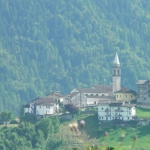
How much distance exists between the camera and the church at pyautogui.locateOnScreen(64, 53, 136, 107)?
4439 inches

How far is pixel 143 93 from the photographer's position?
112 m

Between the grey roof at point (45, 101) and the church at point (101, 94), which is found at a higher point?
the church at point (101, 94)

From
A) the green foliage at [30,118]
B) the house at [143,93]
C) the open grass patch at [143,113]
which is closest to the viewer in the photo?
the open grass patch at [143,113]

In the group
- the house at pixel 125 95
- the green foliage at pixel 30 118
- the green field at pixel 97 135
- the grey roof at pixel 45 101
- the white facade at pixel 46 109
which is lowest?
the green field at pixel 97 135

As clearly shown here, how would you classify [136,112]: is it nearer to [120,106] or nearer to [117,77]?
[120,106]

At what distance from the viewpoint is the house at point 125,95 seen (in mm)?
112125

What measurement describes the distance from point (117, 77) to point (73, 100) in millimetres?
6402

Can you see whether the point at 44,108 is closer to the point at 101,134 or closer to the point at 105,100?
the point at 105,100

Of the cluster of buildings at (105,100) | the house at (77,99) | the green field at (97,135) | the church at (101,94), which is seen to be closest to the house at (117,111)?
the cluster of buildings at (105,100)

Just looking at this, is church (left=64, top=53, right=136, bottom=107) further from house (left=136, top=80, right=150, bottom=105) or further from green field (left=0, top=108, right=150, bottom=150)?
green field (left=0, top=108, right=150, bottom=150)

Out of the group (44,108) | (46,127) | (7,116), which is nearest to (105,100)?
(44,108)

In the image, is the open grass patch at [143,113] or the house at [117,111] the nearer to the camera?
the house at [117,111]

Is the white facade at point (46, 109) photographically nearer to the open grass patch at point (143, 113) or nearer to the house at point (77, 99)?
the house at point (77, 99)

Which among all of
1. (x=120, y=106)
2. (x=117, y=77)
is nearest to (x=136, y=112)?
(x=120, y=106)
